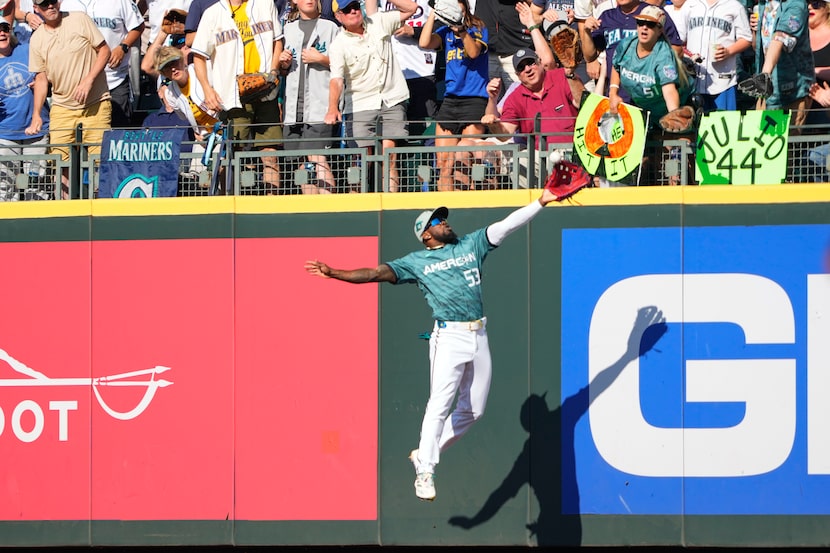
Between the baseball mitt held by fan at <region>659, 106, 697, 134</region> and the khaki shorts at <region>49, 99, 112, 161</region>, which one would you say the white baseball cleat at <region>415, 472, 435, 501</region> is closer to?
the baseball mitt held by fan at <region>659, 106, 697, 134</region>

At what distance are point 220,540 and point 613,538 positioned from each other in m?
3.71

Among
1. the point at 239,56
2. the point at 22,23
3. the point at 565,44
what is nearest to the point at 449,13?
the point at 565,44

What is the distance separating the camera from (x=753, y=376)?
1166 centimetres

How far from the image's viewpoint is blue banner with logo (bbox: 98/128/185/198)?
41.3 feet

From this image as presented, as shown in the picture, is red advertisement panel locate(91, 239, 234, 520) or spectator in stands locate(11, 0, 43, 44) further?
spectator in stands locate(11, 0, 43, 44)

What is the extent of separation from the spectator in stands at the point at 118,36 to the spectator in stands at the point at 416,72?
3196mm

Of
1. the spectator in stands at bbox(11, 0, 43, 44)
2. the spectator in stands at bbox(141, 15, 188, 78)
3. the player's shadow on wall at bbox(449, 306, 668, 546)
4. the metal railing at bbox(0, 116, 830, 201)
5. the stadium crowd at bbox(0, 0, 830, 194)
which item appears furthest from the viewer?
the spectator in stands at bbox(11, 0, 43, 44)

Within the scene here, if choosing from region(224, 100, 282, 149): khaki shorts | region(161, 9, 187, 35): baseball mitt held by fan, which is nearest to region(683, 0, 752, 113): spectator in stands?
region(224, 100, 282, 149): khaki shorts

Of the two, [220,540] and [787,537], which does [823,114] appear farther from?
[220,540]

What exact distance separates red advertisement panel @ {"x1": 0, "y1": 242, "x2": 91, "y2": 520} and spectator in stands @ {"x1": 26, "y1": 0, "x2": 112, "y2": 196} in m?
1.74

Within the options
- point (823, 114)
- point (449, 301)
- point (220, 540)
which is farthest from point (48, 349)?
point (823, 114)

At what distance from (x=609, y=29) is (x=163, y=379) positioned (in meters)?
5.77

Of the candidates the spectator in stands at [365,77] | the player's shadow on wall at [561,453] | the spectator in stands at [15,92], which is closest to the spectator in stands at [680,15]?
the spectator in stands at [365,77]

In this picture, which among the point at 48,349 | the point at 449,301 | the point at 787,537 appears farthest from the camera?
the point at 48,349
